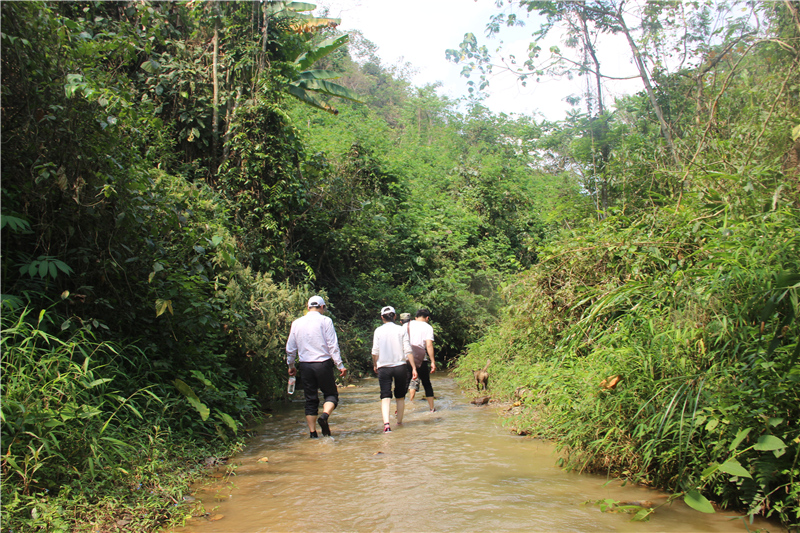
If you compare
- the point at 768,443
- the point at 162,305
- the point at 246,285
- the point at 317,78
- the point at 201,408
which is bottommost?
the point at 768,443

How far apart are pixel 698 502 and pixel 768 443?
2.20 feet

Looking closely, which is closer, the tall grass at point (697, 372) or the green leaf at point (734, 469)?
the green leaf at point (734, 469)

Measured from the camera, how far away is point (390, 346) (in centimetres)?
854

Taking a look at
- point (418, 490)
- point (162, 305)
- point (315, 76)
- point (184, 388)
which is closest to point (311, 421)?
point (184, 388)

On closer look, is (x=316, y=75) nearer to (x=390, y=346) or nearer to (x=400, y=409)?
(x=390, y=346)

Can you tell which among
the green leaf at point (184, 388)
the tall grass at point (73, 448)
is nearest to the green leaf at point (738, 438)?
the tall grass at point (73, 448)

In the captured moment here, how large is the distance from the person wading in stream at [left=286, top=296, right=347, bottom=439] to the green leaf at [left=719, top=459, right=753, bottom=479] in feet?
15.9

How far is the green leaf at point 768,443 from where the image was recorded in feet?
12.6

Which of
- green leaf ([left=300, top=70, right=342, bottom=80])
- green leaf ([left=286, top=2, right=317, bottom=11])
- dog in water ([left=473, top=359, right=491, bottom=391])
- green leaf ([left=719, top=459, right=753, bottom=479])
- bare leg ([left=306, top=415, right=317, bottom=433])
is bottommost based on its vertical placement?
dog in water ([left=473, top=359, right=491, bottom=391])

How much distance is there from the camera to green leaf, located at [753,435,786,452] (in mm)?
3846

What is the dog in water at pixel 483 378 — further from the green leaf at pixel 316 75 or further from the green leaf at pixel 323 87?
the green leaf at pixel 316 75

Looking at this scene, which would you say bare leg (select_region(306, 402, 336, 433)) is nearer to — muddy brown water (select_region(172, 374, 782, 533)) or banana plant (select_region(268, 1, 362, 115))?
muddy brown water (select_region(172, 374, 782, 533))

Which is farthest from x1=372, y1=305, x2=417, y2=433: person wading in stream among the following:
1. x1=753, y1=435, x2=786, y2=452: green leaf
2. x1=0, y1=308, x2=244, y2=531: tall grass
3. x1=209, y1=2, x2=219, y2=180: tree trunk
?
x1=209, y1=2, x2=219, y2=180: tree trunk

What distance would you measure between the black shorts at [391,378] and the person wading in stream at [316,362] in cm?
90
